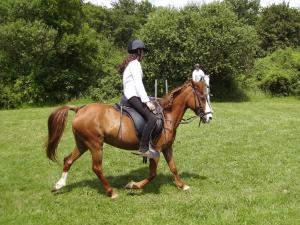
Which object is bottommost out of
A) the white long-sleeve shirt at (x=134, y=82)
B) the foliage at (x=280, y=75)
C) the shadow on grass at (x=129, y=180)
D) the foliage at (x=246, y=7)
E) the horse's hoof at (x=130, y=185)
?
the shadow on grass at (x=129, y=180)

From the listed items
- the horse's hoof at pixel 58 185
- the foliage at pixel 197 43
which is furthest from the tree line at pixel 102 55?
the horse's hoof at pixel 58 185

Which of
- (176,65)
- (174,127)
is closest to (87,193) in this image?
(174,127)

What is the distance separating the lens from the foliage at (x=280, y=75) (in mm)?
32094

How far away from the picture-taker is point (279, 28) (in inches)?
1731

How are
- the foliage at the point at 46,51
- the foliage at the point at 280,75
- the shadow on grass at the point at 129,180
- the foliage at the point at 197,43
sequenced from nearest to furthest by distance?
the shadow on grass at the point at 129,180, the foliage at the point at 197,43, the foliage at the point at 46,51, the foliage at the point at 280,75

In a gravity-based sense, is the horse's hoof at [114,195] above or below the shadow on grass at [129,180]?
above

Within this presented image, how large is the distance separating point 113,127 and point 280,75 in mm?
25856

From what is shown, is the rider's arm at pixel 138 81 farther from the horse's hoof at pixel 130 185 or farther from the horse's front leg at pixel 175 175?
the horse's hoof at pixel 130 185

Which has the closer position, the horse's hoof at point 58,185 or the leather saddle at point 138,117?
the leather saddle at point 138,117

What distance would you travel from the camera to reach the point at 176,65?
29609mm

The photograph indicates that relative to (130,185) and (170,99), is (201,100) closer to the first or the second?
(170,99)

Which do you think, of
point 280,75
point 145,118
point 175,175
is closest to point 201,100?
point 145,118

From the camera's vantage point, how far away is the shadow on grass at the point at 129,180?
9.04 metres

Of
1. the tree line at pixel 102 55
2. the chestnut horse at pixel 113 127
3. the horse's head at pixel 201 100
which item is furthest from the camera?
the tree line at pixel 102 55
